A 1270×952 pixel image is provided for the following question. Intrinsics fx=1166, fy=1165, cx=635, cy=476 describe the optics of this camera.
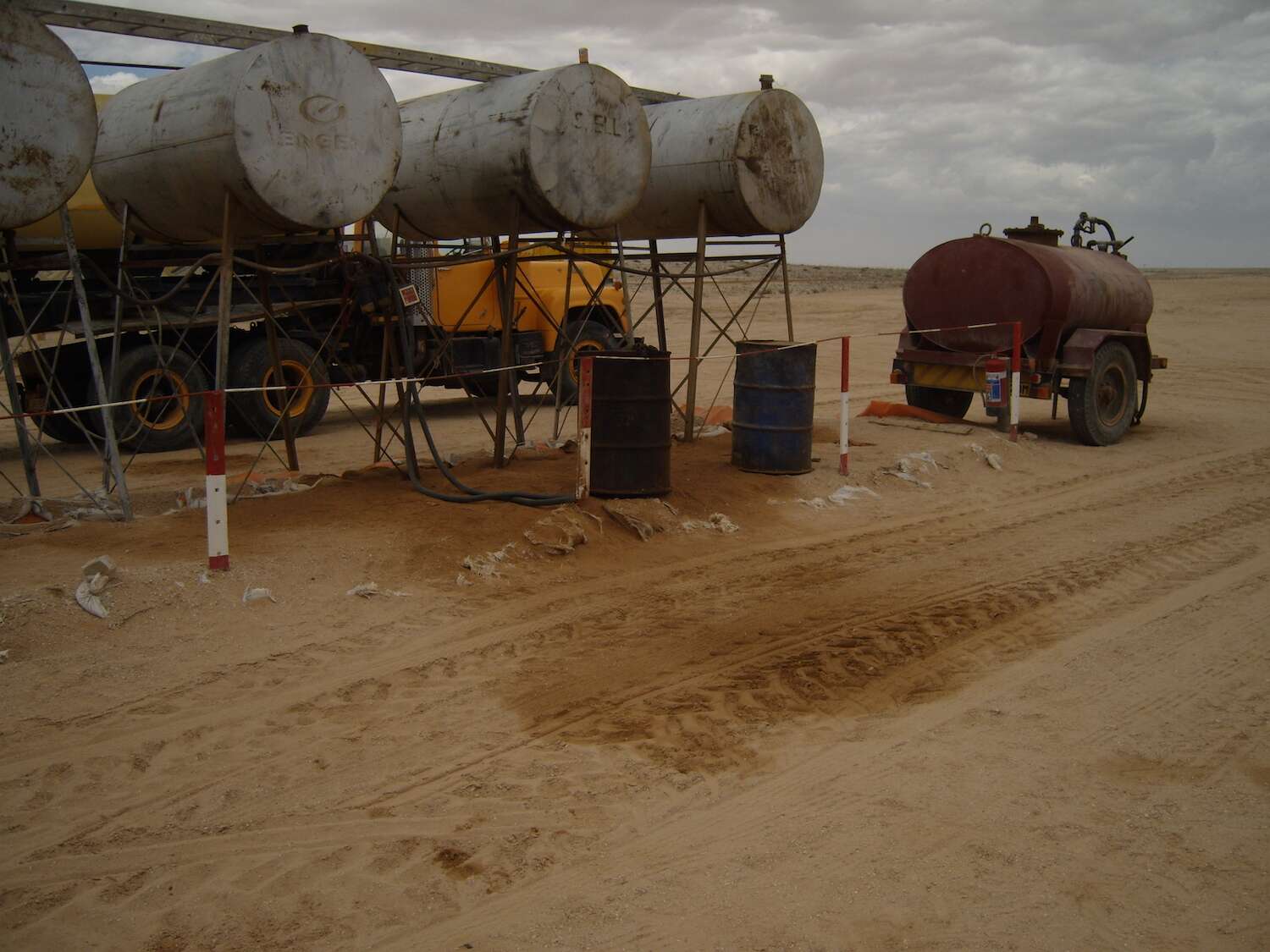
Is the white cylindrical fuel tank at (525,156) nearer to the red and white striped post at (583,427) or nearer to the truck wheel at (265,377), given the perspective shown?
the red and white striped post at (583,427)

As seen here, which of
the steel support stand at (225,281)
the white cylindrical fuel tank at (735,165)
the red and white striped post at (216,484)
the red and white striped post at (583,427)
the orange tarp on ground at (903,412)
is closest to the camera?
the red and white striped post at (216,484)

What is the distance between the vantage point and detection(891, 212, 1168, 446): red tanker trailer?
13.4 meters

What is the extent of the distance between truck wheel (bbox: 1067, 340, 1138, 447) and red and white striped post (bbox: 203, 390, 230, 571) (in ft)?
33.5

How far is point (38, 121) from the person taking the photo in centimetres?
819

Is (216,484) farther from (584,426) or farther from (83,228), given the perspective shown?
(83,228)

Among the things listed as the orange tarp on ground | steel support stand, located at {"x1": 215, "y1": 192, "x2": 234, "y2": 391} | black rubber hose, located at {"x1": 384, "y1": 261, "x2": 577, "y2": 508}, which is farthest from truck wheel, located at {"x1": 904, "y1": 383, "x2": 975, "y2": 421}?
steel support stand, located at {"x1": 215, "y1": 192, "x2": 234, "y2": 391}

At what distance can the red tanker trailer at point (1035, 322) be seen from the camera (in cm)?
1339

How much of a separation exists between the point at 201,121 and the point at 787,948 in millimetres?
7072

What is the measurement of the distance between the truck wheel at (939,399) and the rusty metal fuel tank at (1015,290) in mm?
958

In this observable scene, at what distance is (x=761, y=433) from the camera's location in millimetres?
10820

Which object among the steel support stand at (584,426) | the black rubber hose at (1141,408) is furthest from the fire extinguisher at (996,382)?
the steel support stand at (584,426)

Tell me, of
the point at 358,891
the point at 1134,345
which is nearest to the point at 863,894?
the point at 358,891

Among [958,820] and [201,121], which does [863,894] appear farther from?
[201,121]

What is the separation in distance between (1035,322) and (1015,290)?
0.42m
